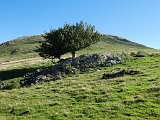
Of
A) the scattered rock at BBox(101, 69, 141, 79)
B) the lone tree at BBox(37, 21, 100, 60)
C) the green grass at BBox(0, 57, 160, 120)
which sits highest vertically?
the lone tree at BBox(37, 21, 100, 60)

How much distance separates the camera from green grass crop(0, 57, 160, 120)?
26642mm

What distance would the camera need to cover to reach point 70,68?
52000 mm

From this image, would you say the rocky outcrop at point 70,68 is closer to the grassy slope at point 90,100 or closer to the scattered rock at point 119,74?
the grassy slope at point 90,100

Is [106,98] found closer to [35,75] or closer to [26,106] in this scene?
[26,106]

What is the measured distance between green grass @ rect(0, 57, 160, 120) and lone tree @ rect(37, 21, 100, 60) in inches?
Result: 1282

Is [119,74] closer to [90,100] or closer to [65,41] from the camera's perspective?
[90,100]

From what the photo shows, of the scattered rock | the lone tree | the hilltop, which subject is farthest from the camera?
the hilltop

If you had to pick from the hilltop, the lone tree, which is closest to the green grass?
the lone tree

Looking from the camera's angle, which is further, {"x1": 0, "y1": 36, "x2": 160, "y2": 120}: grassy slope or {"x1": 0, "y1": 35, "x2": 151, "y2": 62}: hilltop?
{"x1": 0, "y1": 35, "x2": 151, "y2": 62}: hilltop

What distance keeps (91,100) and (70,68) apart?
70.0 ft

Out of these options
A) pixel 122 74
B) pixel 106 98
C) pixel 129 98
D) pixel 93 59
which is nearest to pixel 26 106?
pixel 106 98

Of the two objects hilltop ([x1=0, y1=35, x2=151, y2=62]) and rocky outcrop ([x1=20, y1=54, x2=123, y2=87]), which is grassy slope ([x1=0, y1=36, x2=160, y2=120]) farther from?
hilltop ([x1=0, y1=35, x2=151, y2=62])

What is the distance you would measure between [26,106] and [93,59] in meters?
25.7

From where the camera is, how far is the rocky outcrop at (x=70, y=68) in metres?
48.6
